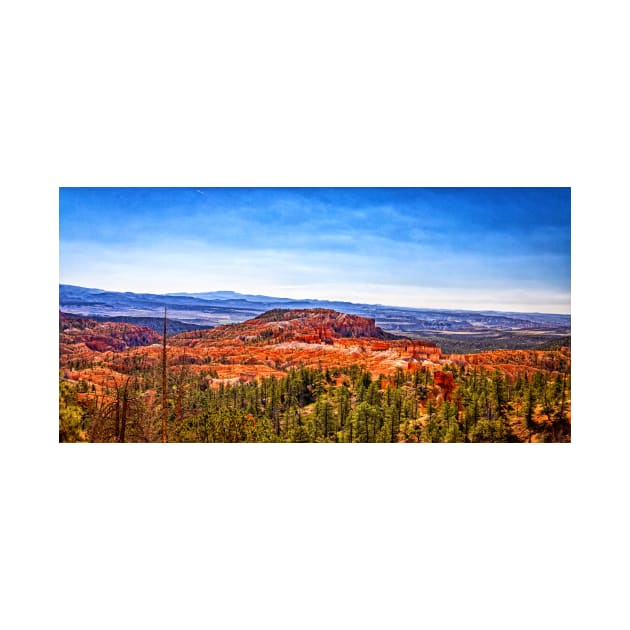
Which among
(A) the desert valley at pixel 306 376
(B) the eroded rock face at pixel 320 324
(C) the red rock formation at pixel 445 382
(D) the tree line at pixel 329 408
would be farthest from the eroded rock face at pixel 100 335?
(C) the red rock formation at pixel 445 382

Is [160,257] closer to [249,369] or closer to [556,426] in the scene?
[249,369]

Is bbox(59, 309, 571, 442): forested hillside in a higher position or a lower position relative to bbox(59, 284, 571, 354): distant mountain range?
lower

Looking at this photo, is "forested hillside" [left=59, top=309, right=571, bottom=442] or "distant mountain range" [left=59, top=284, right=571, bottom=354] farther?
"distant mountain range" [left=59, top=284, right=571, bottom=354]

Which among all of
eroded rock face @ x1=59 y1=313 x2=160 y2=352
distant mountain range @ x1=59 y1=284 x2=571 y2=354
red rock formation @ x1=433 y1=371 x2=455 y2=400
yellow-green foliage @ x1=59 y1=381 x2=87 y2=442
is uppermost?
distant mountain range @ x1=59 y1=284 x2=571 y2=354

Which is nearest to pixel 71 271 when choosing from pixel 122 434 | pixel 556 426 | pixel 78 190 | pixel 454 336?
pixel 78 190

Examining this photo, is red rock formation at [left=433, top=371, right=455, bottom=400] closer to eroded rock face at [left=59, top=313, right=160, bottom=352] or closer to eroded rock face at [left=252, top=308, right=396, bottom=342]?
eroded rock face at [left=252, top=308, right=396, bottom=342]

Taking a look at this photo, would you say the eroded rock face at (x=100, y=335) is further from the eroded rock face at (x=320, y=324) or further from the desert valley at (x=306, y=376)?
the eroded rock face at (x=320, y=324)

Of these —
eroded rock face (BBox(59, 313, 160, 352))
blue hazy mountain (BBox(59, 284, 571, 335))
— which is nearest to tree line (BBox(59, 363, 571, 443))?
eroded rock face (BBox(59, 313, 160, 352))

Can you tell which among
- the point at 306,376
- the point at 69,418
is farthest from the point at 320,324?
the point at 69,418
